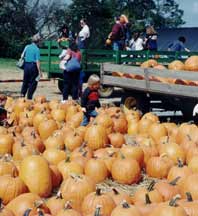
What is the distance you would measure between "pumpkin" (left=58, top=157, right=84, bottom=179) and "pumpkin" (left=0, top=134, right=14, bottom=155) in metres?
1.33

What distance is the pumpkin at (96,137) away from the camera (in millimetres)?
7227

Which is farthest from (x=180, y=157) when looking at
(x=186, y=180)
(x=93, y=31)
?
(x=93, y=31)

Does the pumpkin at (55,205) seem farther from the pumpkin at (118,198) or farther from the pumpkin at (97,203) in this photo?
the pumpkin at (118,198)

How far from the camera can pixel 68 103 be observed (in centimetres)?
1015

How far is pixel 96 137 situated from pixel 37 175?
6.57ft

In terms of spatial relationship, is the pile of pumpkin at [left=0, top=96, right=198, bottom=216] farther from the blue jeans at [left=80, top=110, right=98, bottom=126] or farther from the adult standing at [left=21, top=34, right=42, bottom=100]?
the adult standing at [left=21, top=34, right=42, bottom=100]

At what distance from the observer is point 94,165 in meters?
5.83

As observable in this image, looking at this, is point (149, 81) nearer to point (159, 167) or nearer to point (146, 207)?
point (159, 167)

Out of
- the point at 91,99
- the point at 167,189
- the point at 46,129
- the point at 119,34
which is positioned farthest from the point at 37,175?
the point at 119,34

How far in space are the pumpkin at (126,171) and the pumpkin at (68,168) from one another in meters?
0.39

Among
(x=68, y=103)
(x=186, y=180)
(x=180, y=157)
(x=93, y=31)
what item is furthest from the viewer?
(x=93, y=31)

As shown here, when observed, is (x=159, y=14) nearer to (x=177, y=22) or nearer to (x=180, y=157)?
(x=177, y=22)

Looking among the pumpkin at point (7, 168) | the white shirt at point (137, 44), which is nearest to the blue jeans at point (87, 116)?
the pumpkin at point (7, 168)

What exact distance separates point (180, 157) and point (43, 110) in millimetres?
3555
